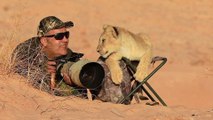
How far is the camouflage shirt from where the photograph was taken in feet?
18.9

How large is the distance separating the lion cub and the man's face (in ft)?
1.22

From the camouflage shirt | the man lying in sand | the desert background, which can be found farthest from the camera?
the man lying in sand

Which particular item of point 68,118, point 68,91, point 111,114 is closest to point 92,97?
point 68,91

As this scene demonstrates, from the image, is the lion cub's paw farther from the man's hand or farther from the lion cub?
the man's hand

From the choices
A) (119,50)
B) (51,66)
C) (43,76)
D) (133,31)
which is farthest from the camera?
(133,31)

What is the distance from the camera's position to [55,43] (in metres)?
6.16

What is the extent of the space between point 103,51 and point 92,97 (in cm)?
57

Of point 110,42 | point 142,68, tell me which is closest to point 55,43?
point 110,42

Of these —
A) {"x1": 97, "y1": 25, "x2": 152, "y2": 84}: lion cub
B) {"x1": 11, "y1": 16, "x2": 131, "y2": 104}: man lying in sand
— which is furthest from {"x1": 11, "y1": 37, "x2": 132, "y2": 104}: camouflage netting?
{"x1": 97, "y1": 25, "x2": 152, "y2": 84}: lion cub

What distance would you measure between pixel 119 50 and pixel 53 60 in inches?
26.1

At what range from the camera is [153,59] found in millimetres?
6344

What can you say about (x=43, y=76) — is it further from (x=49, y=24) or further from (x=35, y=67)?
(x=49, y=24)

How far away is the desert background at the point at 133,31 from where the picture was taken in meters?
5.34

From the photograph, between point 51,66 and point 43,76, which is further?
point 51,66
